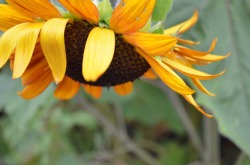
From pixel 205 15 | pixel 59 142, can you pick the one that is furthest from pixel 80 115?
pixel 205 15

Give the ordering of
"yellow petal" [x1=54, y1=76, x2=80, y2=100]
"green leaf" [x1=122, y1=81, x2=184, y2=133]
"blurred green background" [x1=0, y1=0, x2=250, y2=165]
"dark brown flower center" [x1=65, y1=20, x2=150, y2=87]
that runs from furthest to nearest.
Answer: "green leaf" [x1=122, y1=81, x2=184, y2=133], "blurred green background" [x1=0, y1=0, x2=250, y2=165], "yellow petal" [x1=54, y1=76, x2=80, y2=100], "dark brown flower center" [x1=65, y1=20, x2=150, y2=87]

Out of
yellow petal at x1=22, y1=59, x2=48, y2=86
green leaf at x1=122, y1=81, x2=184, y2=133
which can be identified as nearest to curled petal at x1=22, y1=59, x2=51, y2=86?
yellow petal at x1=22, y1=59, x2=48, y2=86

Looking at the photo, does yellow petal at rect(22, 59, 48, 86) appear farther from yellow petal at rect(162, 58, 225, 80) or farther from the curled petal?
yellow petal at rect(162, 58, 225, 80)

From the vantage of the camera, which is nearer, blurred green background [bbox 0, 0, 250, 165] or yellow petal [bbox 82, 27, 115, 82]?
yellow petal [bbox 82, 27, 115, 82]

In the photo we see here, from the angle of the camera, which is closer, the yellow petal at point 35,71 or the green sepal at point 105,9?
the green sepal at point 105,9

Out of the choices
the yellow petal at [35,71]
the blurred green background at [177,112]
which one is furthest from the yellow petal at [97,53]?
the blurred green background at [177,112]

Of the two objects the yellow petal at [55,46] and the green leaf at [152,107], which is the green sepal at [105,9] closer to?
the yellow petal at [55,46]

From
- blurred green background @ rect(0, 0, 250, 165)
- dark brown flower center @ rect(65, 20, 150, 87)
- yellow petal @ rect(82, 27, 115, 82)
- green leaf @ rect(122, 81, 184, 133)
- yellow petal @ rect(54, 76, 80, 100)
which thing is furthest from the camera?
green leaf @ rect(122, 81, 184, 133)

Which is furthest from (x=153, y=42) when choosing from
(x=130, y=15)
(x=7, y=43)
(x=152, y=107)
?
(x=152, y=107)
